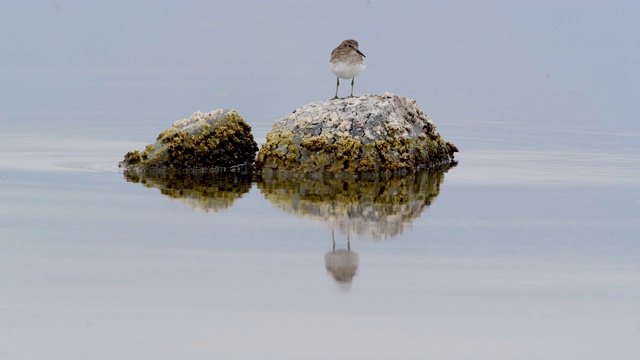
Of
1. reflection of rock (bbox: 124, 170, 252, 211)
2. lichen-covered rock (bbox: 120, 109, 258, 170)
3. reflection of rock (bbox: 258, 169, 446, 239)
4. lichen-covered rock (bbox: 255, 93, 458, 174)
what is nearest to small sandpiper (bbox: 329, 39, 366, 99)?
lichen-covered rock (bbox: 255, 93, 458, 174)

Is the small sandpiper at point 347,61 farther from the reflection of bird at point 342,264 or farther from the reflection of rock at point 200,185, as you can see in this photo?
the reflection of bird at point 342,264

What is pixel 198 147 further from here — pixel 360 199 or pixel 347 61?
pixel 360 199

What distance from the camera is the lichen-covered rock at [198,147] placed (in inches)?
691

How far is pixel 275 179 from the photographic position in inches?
669

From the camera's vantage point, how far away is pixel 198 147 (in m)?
17.6

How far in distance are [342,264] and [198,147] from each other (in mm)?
5847

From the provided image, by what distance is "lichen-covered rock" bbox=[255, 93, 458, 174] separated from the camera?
17.4 metres

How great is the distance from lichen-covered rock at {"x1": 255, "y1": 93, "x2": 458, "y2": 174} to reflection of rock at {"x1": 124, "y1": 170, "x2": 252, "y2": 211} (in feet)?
2.03

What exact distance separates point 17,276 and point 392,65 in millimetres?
21960

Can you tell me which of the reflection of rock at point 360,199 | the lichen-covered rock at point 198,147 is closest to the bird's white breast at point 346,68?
the lichen-covered rock at point 198,147

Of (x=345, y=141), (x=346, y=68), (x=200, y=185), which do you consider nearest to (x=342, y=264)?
(x=200, y=185)

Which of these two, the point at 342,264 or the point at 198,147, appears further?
the point at 198,147

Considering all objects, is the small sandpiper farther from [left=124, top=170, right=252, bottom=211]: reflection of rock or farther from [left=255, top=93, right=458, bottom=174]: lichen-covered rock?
[left=124, top=170, right=252, bottom=211]: reflection of rock

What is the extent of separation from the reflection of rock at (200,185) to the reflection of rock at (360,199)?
15.4 inches
